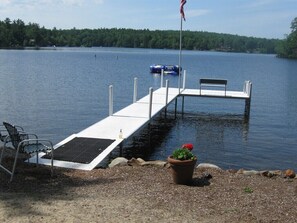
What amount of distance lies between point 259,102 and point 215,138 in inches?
527

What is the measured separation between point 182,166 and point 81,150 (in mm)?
3644

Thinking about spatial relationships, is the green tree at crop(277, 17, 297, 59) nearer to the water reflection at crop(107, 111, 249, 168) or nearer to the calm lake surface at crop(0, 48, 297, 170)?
the calm lake surface at crop(0, 48, 297, 170)

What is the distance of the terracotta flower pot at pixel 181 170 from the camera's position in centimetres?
745

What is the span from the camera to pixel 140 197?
664 centimetres

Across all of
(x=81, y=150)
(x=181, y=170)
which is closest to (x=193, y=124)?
(x=81, y=150)

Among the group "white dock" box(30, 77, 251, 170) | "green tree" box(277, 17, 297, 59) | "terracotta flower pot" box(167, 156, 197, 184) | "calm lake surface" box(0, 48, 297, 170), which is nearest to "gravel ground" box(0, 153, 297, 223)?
"terracotta flower pot" box(167, 156, 197, 184)

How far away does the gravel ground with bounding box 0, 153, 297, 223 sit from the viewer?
19.0 ft

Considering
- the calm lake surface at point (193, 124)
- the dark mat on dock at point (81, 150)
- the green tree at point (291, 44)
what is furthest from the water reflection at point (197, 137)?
the green tree at point (291, 44)

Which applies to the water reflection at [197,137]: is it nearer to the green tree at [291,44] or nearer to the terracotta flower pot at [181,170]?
the terracotta flower pot at [181,170]

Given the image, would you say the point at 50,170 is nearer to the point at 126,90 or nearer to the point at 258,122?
the point at 258,122

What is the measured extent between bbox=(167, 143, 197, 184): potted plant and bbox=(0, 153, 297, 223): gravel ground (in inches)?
6.1

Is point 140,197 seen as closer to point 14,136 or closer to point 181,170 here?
point 181,170

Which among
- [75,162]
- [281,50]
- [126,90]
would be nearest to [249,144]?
[75,162]

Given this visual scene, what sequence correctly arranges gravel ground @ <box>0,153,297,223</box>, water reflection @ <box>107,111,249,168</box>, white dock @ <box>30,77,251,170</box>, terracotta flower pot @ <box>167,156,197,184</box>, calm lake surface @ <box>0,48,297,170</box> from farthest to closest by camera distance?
1. calm lake surface @ <box>0,48,297,170</box>
2. water reflection @ <box>107,111,249,168</box>
3. white dock @ <box>30,77,251,170</box>
4. terracotta flower pot @ <box>167,156,197,184</box>
5. gravel ground @ <box>0,153,297,223</box>
